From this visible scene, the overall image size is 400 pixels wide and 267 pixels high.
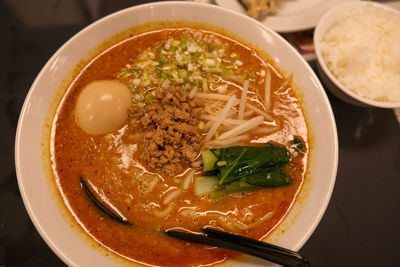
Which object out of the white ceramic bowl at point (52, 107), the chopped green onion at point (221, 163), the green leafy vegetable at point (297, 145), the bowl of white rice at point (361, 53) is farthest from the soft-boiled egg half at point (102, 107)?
the bowl of white rice at point (361, 53)

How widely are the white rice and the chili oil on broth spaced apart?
0.62 metres

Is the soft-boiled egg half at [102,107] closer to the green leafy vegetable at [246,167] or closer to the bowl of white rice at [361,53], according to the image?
the green leafy vegetable at [246,167]

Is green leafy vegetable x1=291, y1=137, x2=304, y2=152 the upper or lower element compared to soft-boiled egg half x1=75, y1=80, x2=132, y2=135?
lower

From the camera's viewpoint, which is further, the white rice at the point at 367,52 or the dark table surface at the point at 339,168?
the white rice at the point at 367,52

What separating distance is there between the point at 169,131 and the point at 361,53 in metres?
1.76

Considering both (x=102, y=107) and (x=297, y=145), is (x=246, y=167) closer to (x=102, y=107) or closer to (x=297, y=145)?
(x=297, y=145)

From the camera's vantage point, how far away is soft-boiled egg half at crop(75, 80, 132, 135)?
214 centimetres

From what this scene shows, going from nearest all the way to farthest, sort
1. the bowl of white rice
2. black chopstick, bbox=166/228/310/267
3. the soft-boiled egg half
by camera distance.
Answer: black chopstick, bbox=166/228/310/267 < the soft-boiled egg half < the bowl of white rice

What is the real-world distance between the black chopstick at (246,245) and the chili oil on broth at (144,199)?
9 cm

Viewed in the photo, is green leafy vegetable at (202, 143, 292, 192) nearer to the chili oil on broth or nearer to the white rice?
the chili oil on broth

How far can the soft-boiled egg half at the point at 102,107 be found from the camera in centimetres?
214

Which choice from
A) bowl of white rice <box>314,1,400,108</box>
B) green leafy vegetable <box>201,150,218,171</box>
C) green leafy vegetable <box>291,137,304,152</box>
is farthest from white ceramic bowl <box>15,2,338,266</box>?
green leafy vegetable <box>201,150,218,171</box>

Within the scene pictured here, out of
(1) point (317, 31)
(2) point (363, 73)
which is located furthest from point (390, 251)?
(1) point (317, 31)

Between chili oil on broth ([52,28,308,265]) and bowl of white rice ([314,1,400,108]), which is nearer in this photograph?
chili oil on broth ([52,28,308,265])
